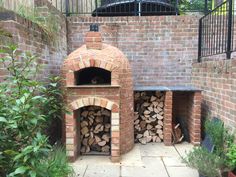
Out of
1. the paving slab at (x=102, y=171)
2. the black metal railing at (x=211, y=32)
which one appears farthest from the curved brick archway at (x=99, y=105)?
the black metal railing at (x=211, y=32)

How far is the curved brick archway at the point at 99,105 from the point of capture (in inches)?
141

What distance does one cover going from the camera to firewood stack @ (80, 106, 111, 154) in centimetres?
409

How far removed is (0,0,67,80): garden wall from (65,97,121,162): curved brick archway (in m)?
0.81

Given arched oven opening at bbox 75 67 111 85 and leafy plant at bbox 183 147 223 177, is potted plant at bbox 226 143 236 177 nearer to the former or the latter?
leafy plant at bbox 183 147 223 177

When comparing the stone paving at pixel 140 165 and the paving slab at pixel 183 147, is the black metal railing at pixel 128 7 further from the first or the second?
the stone paving at pixel 140 165

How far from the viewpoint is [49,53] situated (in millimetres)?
4215

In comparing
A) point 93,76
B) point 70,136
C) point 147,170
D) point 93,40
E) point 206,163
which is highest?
point 93,40

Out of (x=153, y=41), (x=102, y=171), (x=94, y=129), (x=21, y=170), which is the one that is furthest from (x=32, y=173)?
(x=153, y=41)

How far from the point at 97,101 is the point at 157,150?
1.56 meters

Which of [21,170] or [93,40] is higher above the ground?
[93,40]

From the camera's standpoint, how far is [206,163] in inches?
110

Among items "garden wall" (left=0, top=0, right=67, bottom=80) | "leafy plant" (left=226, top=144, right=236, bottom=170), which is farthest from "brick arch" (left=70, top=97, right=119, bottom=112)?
"leafy plant" (left=226, top=144, right=236, bottom=170)

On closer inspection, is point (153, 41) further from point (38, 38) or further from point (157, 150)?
point (38, 38)

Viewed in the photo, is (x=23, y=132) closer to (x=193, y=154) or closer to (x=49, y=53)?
(x=193, y=154)
